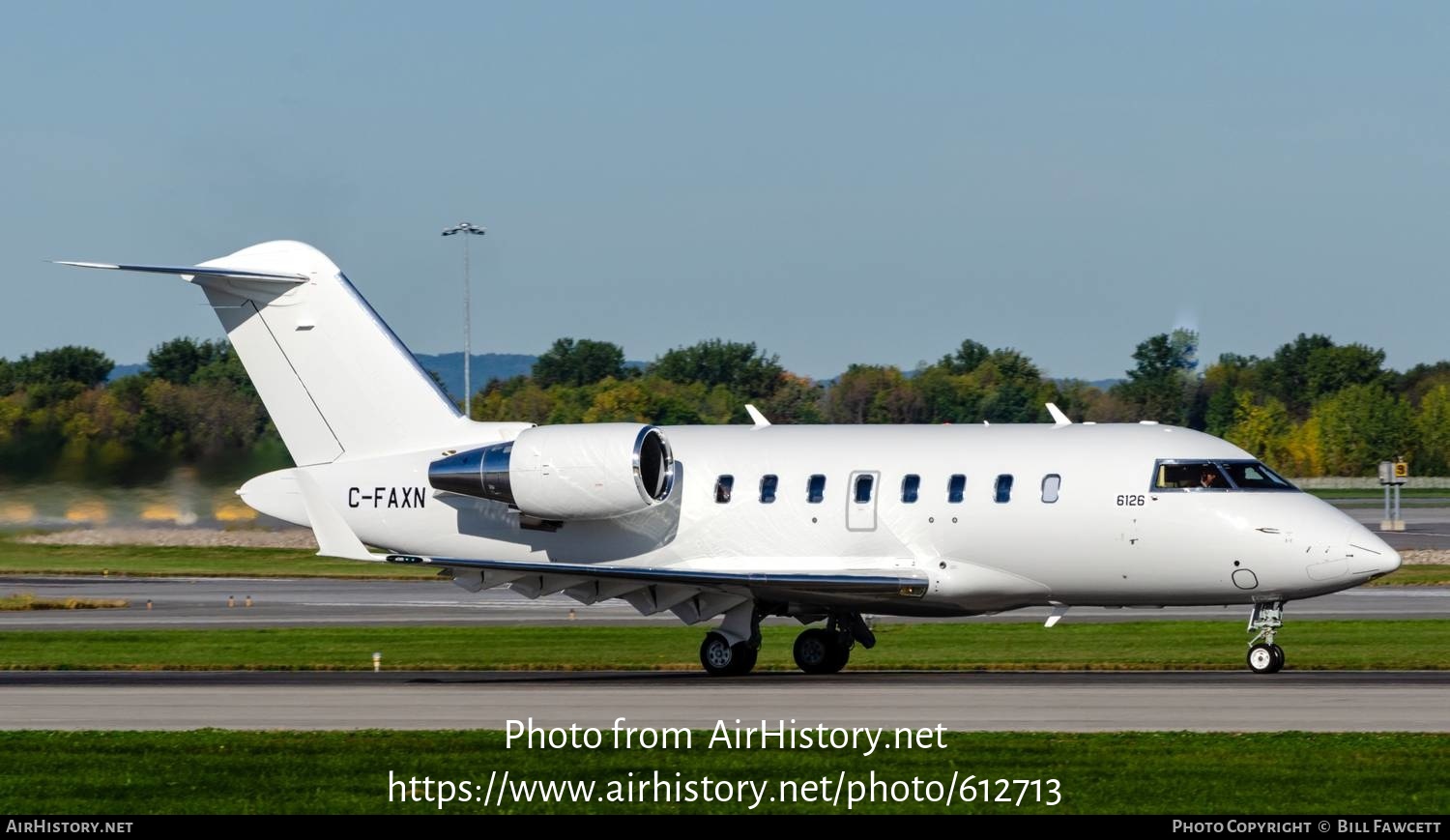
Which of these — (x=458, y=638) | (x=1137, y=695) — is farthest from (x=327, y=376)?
(x=1137, y=695)

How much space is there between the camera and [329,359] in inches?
1225

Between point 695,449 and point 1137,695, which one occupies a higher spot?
point 695,449

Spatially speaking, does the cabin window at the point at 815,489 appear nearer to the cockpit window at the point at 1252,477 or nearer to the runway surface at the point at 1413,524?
the cockpit window at the point at 1252,477

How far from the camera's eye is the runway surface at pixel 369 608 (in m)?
42.6

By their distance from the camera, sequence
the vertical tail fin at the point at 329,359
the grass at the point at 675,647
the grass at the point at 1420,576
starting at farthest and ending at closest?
the grass at the point at 1420,576, the grass at the point at 675,647, the vertical tail fin at the point at 329,359

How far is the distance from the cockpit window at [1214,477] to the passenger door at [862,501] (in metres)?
4.09

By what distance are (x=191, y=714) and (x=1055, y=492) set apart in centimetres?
1224

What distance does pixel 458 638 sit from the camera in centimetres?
3791

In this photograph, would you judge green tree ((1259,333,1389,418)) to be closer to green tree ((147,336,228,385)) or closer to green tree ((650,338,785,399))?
green tree ((650,338,785,399))

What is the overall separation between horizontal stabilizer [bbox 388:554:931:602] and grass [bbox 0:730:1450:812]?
22.3 feet

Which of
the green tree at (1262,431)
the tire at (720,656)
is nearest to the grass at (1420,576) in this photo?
the tire at (720,656)

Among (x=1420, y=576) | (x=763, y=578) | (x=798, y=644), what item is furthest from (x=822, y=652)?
(x=1420, y=576)

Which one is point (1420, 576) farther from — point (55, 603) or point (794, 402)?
point (794, 402)
